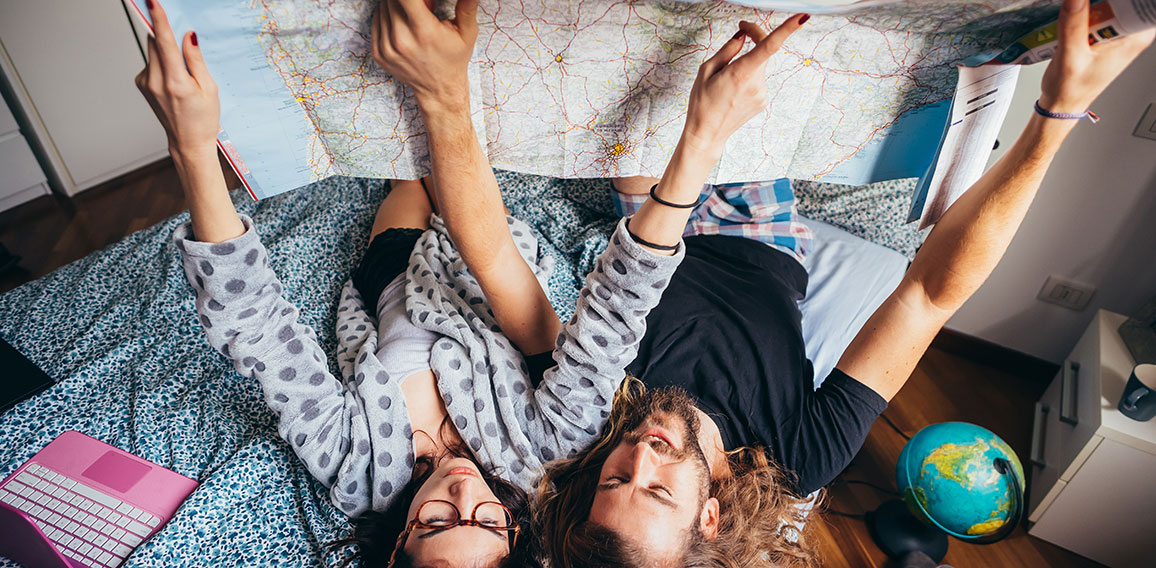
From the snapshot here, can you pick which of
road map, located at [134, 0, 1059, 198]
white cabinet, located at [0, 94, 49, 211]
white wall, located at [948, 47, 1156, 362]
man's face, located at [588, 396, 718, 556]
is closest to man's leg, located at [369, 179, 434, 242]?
road map, located at [134, 0, 1059, 198]

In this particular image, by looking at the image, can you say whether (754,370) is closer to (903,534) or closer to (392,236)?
(903,534)

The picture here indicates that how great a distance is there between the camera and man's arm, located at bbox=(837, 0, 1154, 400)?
83 centimetres

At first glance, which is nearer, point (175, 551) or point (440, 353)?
point (175, 551)

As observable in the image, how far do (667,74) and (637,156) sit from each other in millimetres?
176

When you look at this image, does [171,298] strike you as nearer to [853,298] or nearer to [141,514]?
[141,514]

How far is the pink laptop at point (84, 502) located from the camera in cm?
95

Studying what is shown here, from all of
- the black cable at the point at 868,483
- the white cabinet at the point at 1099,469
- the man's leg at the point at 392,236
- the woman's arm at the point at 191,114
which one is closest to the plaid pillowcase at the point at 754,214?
the man's leg at the point at 392,236

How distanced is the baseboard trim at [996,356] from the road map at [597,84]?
1.10 m

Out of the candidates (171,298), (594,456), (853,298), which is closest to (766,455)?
(594,456)

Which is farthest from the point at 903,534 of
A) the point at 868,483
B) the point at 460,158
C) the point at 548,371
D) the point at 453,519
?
the point at 460,158

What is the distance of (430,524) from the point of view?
97 cm

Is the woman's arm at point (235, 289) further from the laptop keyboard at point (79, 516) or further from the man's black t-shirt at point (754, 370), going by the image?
the man's black t-shirt at point (754, 370)

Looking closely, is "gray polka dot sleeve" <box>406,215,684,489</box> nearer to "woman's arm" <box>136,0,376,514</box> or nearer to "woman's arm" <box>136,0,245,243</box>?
"woman's arm" <box>136,0,376,514</box>

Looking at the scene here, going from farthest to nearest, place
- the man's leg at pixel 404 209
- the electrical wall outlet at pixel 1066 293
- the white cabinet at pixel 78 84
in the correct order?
the white cabinet at pixel 78 84 → the electrical wall outlet at pixel 1066 293 → the man's leg at pixel 404 209
